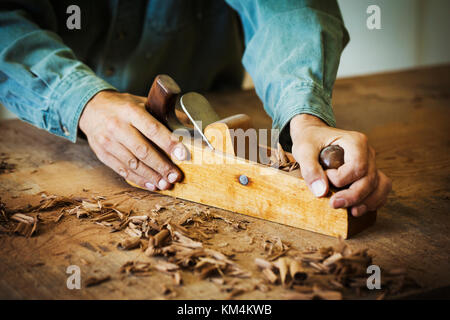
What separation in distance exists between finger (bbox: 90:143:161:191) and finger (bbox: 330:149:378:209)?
554 millimetres

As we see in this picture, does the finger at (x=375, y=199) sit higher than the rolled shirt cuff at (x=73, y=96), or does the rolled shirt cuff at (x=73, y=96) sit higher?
the rolled shirt cuff at (x=73, y=96)

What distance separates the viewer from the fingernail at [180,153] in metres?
1.29

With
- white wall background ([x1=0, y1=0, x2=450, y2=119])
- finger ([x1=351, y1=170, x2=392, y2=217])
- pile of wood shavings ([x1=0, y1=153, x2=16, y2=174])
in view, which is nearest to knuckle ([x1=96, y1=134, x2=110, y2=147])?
pile of wood shavings ([x1=0, y1=153, x2=16, y2=174])

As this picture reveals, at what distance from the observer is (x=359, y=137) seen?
1.14m

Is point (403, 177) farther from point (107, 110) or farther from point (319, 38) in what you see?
point (107, 110)

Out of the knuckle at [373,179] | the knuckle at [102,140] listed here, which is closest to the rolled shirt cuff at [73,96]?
the knuckle at [102,140]

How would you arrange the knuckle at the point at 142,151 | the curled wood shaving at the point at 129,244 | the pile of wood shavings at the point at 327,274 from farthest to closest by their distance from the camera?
the knuckle at the point at 142,151 < the curled wood shaving at the point at 129,244 < the pile of wood shavings at the point at 327,274

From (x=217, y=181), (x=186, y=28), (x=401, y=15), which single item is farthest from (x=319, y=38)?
(x=401, y=15)

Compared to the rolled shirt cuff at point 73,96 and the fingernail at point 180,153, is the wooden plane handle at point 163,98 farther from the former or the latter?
the rolled shirt cuff at point 73,96

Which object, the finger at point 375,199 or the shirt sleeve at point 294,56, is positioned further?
the shirt sleeve at point 294,56

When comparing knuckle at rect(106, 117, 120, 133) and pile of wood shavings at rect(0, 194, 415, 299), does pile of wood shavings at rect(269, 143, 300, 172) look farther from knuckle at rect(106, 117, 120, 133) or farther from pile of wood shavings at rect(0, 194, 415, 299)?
knuckle at rect(106, 117, 120, 133)

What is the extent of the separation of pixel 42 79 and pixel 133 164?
0.43 m

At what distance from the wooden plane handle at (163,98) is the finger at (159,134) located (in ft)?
0.08

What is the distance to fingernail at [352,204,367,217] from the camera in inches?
42.9
